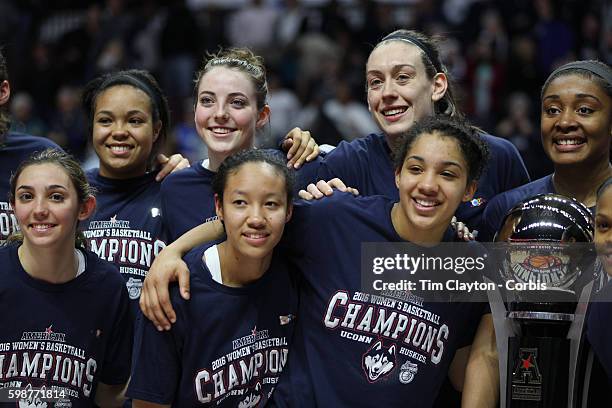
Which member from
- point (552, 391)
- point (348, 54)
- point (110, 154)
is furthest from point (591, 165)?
point (348, 54)

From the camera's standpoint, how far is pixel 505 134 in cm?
817

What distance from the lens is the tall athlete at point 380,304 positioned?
3148 mm

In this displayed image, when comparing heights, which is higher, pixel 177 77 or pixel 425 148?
pixel 177 77

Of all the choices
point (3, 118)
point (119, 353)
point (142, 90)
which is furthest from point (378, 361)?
point (3, 118)

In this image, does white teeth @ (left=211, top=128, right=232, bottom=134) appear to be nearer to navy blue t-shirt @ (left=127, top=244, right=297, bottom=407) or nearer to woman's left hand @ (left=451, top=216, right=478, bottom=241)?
navy blue t-shirt @ (left=127, top=244, right=297, bottom=407)

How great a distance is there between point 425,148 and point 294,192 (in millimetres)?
459

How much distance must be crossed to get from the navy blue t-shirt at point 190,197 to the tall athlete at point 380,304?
0.35 m

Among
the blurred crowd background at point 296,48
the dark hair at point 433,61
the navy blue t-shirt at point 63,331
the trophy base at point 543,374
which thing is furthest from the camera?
the blurred crowd background at point 296,48

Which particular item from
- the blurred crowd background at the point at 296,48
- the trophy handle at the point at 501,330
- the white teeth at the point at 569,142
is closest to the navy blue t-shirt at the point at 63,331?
the trophy handle at the point at 501,330

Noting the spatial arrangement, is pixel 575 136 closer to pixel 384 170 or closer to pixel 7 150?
pixel 384 170

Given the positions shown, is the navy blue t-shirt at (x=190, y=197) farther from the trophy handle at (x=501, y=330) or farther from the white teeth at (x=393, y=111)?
the trophy handle at (x=501, y=330)

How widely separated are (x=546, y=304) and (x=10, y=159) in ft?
7.02

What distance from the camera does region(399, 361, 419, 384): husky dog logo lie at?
316cm

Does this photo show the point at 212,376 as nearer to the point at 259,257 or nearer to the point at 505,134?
the point at 259,257
